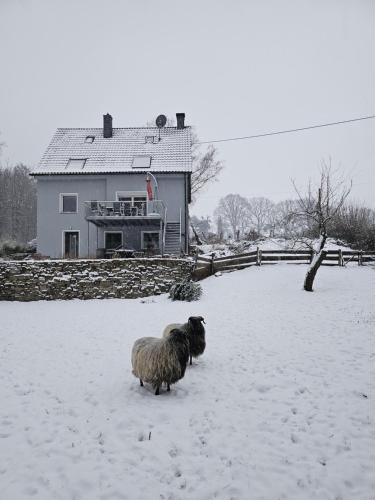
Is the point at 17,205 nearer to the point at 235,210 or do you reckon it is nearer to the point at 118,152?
the point at 118,152

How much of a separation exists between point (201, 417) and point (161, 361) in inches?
38.7

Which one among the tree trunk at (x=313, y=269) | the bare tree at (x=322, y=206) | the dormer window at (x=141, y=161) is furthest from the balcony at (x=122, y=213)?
the tree trunk at (x=313, y=269)

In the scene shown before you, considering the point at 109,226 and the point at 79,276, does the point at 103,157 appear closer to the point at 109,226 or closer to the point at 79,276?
the point at 109,226

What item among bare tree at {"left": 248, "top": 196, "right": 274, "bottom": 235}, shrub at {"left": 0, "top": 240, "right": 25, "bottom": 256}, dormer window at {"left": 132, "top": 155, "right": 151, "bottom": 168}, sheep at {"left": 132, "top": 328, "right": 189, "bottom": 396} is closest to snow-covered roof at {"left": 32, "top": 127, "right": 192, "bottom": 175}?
dormer window at {"left": 132, "top": 155, "right": 151, "bottom": 168}

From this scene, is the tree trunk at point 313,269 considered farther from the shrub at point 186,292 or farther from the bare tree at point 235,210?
the bare tree at point 235,210

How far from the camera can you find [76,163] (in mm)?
21203

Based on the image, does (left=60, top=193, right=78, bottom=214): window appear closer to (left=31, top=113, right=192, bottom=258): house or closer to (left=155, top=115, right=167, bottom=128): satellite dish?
(left=31, top=113, right=192, bottom=258): house

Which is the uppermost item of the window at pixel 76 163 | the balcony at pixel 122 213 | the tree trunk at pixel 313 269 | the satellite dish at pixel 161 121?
the satellite dish at pixel 161 121

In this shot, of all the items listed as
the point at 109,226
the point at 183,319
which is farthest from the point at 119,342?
the point at 109,226

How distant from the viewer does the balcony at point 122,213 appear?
17391 millimetres

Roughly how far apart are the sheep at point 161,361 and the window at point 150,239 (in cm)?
1573

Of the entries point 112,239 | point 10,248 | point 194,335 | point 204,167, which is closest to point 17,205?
point 10,248

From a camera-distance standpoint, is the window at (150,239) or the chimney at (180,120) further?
the chimney at (180,120)

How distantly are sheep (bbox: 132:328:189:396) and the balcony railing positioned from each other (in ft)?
42.7
